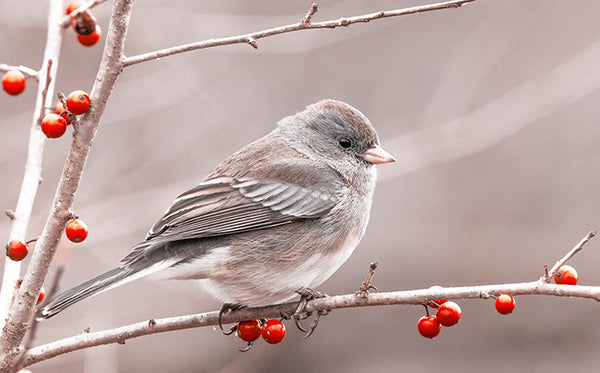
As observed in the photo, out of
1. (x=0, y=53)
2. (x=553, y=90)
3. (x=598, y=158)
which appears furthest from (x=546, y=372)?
(x=0, y=53)

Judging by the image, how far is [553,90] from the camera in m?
5.04

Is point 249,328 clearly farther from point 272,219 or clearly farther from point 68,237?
point 68,237

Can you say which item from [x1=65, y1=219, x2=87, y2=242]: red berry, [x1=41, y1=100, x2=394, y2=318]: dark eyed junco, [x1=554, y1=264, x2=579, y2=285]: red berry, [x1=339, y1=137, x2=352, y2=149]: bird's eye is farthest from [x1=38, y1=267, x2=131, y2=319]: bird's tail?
[x1=554, y1=264, x2=579, y2=285]: red berry

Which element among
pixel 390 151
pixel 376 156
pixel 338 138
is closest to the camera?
pixel 376 156

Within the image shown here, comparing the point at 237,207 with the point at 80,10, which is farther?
the point at 237,207

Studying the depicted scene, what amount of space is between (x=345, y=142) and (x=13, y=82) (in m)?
1.74

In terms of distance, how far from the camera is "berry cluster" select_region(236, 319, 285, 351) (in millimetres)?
2756

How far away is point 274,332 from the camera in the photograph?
2.76 meters

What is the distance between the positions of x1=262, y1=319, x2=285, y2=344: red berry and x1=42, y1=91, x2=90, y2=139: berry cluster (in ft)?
3.60

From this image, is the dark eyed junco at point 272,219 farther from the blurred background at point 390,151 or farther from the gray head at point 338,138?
the blurred background at point 390,151

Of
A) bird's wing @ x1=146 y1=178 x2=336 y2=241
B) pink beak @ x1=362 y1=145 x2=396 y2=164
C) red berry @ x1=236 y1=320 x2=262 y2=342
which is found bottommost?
red berry @ x1=236 y1=320 x2=262 y2=342

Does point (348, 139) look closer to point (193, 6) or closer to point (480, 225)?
point (193, 6)

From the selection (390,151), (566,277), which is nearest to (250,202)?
(566,277)

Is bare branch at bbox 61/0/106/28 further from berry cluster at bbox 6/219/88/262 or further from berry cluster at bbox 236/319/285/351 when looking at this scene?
berry cluster at bbox 236/319/285/351
